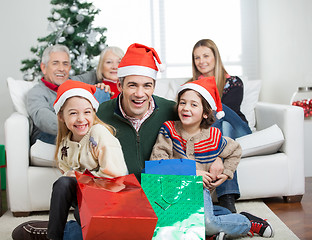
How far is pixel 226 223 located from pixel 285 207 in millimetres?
867

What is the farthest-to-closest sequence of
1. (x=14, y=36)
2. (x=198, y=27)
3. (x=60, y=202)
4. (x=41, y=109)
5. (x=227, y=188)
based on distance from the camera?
(x=198, y=27)
(x=14, y=36)
(x=41, y=109)
(x=227, y=188)
(x=60, y=202)

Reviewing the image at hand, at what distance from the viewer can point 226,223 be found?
2.09m

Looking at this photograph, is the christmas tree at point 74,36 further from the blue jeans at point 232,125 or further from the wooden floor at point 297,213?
the wooden floor at point 297,213

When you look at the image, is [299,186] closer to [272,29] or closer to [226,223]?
[226,223]

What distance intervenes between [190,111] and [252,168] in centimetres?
81

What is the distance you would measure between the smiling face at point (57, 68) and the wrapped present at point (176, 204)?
1.58 meters

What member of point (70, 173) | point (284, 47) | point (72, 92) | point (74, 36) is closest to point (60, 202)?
point (70, 173)

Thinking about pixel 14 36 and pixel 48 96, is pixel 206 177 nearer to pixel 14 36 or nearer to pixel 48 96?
pixel 48 96

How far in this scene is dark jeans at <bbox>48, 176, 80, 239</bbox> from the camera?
1824mm

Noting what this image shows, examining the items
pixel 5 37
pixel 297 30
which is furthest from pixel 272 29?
pixel 5 37

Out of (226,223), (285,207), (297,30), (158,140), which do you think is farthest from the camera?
(297,30)

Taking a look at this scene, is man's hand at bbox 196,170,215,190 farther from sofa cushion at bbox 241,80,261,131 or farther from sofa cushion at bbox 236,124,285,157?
sofa cushion at bbox 241,80,261,131

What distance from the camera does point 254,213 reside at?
2.63 meters

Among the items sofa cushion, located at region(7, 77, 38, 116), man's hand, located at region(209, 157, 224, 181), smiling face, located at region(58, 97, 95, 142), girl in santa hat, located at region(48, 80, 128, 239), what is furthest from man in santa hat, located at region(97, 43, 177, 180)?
sofa cushion, located at region(7, 77, 38, 116)
